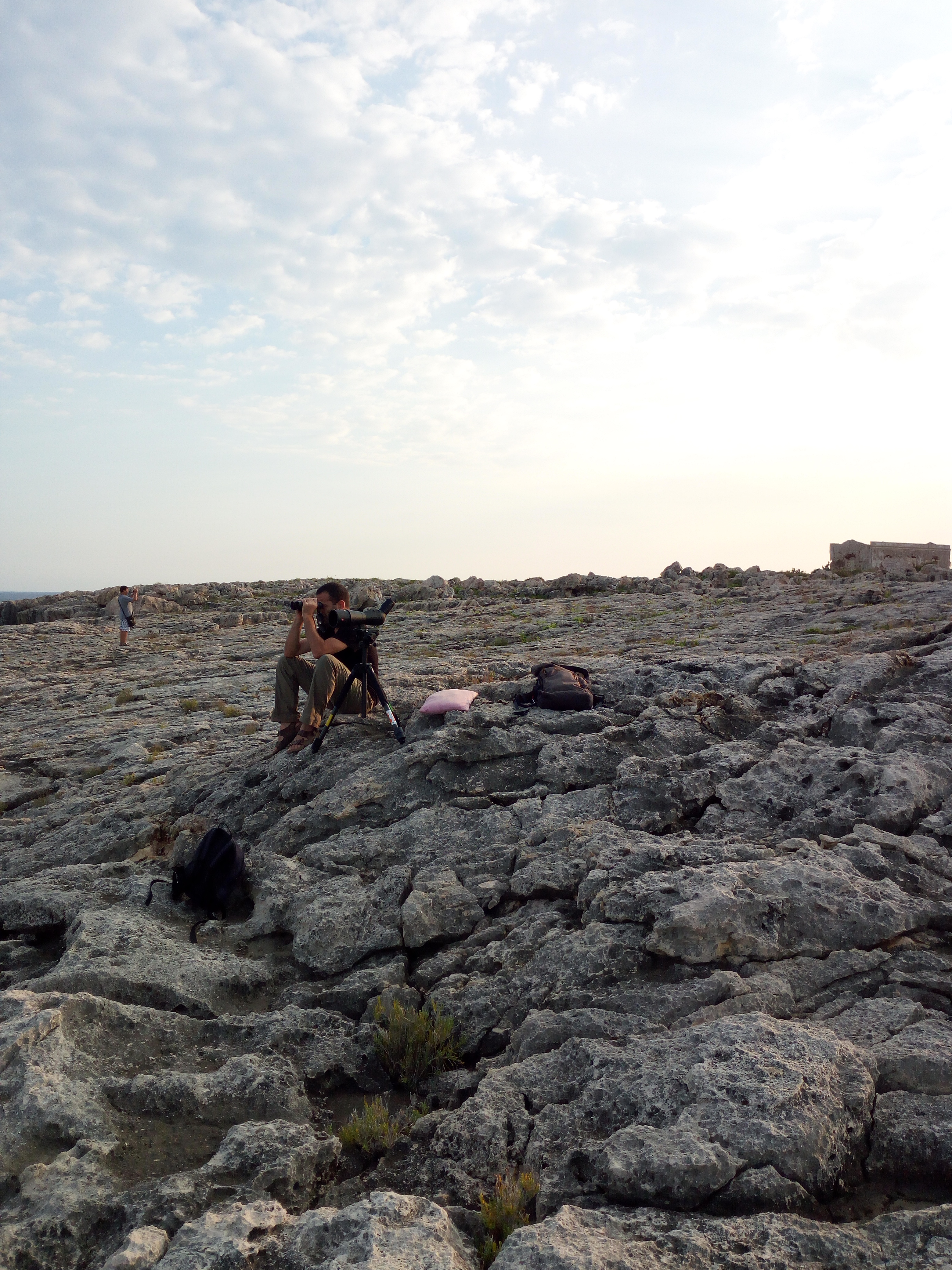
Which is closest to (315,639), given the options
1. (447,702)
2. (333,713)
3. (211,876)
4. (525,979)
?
(333,713)

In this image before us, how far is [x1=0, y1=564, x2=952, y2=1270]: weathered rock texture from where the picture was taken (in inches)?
141

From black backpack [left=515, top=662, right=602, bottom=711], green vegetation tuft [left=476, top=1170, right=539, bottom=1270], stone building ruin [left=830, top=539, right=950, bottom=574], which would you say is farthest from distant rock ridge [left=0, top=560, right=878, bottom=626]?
green vegetation tuft [left=476, top=1170, right=539, bottom=1270]

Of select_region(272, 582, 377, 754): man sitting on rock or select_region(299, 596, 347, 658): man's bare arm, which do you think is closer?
select_region(299, 596, 347, 658): man's bare arm

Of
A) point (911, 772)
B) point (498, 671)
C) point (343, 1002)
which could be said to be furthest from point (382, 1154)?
point (498, 671)

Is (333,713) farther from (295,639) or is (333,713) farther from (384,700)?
(295,639)

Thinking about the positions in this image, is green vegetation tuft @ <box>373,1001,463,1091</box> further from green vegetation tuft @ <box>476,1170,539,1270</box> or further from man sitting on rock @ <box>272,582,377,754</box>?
man sitting on rock @ <box>272,582,377,754</box>

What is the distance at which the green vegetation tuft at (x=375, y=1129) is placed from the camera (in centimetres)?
441

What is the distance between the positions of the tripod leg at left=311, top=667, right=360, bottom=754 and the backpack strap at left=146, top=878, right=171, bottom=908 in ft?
7.81

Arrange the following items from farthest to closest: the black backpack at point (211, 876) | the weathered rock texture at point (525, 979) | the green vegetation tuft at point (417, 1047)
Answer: the black backpack at point (211, 876)
the green vegetation tuft at point (417, 1047)
the weathered rock texture at point (525, 979)

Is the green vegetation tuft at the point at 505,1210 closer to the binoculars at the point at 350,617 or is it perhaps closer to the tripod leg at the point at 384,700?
the tripod leg at the point at 384,700

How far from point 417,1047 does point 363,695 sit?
17.2ft

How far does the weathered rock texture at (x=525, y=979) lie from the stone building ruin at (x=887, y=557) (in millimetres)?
19560

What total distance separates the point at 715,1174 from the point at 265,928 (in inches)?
164

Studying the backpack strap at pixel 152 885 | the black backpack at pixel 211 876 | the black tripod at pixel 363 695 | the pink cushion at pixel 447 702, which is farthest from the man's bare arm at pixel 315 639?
the backpack strap at pixel 152 885
